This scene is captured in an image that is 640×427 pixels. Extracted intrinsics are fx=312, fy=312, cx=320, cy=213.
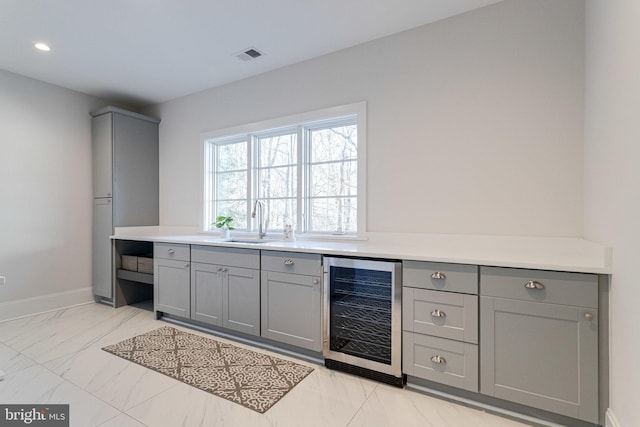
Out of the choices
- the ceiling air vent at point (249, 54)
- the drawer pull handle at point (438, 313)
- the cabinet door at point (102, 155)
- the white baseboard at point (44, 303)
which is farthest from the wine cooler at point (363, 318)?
the white baseboard at point (44, 303)

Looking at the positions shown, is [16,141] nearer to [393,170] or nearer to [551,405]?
[393,170]

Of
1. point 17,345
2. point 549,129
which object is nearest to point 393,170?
point 549,129

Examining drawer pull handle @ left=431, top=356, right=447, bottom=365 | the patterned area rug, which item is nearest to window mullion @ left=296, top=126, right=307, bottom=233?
the patterned area rug

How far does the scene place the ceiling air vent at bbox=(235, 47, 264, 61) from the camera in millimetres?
2939

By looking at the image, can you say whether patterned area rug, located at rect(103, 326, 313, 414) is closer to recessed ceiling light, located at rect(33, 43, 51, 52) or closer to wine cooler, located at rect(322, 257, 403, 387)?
wine cooler, located at rect(322, 257, 403, 387)

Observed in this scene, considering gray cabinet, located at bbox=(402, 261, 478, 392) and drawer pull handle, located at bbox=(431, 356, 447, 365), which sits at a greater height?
gray cabinet, located at bbox=(402, 261, 478, 392)

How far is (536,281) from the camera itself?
1627mm

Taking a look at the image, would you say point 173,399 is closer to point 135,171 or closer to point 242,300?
point 242,300

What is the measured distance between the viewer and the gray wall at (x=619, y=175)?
1245mm

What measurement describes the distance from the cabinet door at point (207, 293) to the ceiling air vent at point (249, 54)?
2.04 meters

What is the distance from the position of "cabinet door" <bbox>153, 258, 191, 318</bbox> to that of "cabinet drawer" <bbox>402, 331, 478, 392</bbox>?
2.15m

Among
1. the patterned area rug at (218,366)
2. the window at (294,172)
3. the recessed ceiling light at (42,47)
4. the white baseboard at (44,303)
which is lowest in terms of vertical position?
the patterned area rug at (218,366)

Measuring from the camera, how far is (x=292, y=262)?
2.43 m

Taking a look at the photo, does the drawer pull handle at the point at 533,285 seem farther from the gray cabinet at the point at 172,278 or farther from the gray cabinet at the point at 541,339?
the gray cabinet at the point at 172,278
